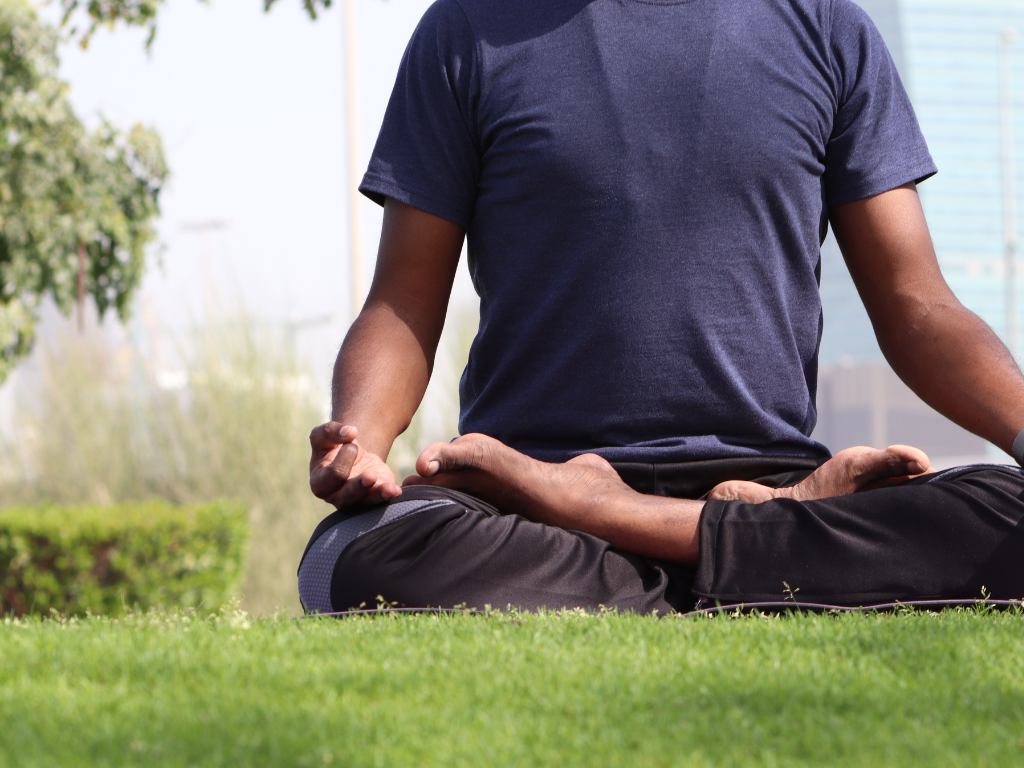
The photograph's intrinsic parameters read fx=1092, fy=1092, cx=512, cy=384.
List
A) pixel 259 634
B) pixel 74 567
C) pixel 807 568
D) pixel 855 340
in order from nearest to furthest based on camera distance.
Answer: pixel 259 634 → pixel 807 568 → pixel 74 567 → pixel 855 340

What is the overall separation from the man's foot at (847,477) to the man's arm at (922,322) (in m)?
0.24

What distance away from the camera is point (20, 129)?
708 cm

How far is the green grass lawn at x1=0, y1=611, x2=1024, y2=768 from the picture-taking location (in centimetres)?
120

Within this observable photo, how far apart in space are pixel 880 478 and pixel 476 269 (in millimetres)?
1109

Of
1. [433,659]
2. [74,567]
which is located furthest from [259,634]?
[74,567]

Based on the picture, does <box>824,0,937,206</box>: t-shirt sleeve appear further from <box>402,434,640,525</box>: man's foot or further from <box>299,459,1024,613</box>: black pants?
<box>402,434,640,525</box>: man's foot

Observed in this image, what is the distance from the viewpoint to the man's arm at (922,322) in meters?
2.48

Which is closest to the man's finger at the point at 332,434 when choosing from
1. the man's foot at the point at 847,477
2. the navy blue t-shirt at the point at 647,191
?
the navy blue t-shirt at the point at 647,191

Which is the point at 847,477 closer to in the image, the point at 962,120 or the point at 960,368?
the point at 960,368

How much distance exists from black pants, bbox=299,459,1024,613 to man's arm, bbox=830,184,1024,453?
33 centimetres

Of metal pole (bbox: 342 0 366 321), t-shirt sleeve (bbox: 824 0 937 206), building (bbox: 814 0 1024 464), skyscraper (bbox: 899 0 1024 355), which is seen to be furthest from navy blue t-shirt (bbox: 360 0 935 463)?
skyscraper (bbox: 899 0 1024 355)

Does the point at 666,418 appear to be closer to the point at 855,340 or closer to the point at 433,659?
the point at 433,659

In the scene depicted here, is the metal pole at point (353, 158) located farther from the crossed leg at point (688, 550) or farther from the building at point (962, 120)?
the building at point (962, 120)

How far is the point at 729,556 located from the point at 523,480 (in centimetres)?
45
